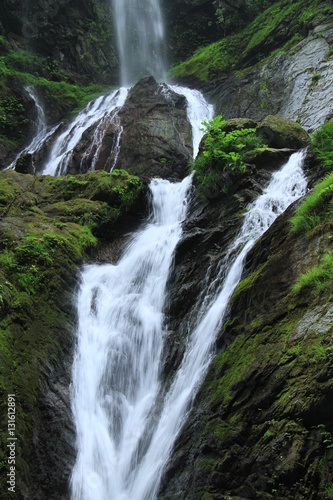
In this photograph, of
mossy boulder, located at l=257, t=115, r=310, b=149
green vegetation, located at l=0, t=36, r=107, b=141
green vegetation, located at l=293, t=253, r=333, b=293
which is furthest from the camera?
green vegetation, located at l=0, t=36, r=107, b=141

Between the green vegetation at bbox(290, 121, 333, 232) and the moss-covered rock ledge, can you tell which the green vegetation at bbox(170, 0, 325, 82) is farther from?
the green vegetation at bbox(290, 121, 333, 232)

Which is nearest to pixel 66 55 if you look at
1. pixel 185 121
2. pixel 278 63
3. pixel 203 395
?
pixel 185 121

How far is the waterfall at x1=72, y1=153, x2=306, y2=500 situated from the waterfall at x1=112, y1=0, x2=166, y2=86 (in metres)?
20.4

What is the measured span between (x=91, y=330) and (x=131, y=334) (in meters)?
0.85

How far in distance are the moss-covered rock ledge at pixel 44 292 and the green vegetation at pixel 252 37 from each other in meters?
11.8

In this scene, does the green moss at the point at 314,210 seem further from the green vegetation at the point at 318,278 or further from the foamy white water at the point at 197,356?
the foamy white water at the point at 197,356

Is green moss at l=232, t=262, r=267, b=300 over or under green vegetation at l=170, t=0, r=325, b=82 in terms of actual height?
under

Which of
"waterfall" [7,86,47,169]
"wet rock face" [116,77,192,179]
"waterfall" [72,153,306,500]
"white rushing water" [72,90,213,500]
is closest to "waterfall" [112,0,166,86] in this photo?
"waterfall" [7,86,47,169]

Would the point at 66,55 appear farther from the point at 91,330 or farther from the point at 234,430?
the point at 234,430

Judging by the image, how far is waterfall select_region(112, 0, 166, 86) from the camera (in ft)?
89.0

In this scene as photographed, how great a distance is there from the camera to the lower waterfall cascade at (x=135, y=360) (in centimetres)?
571

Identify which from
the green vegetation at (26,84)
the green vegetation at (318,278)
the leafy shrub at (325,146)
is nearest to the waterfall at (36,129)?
the green vegetation at (26,84)

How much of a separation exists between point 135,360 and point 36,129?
53.9 ft

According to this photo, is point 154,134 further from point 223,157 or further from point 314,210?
point 314,210
